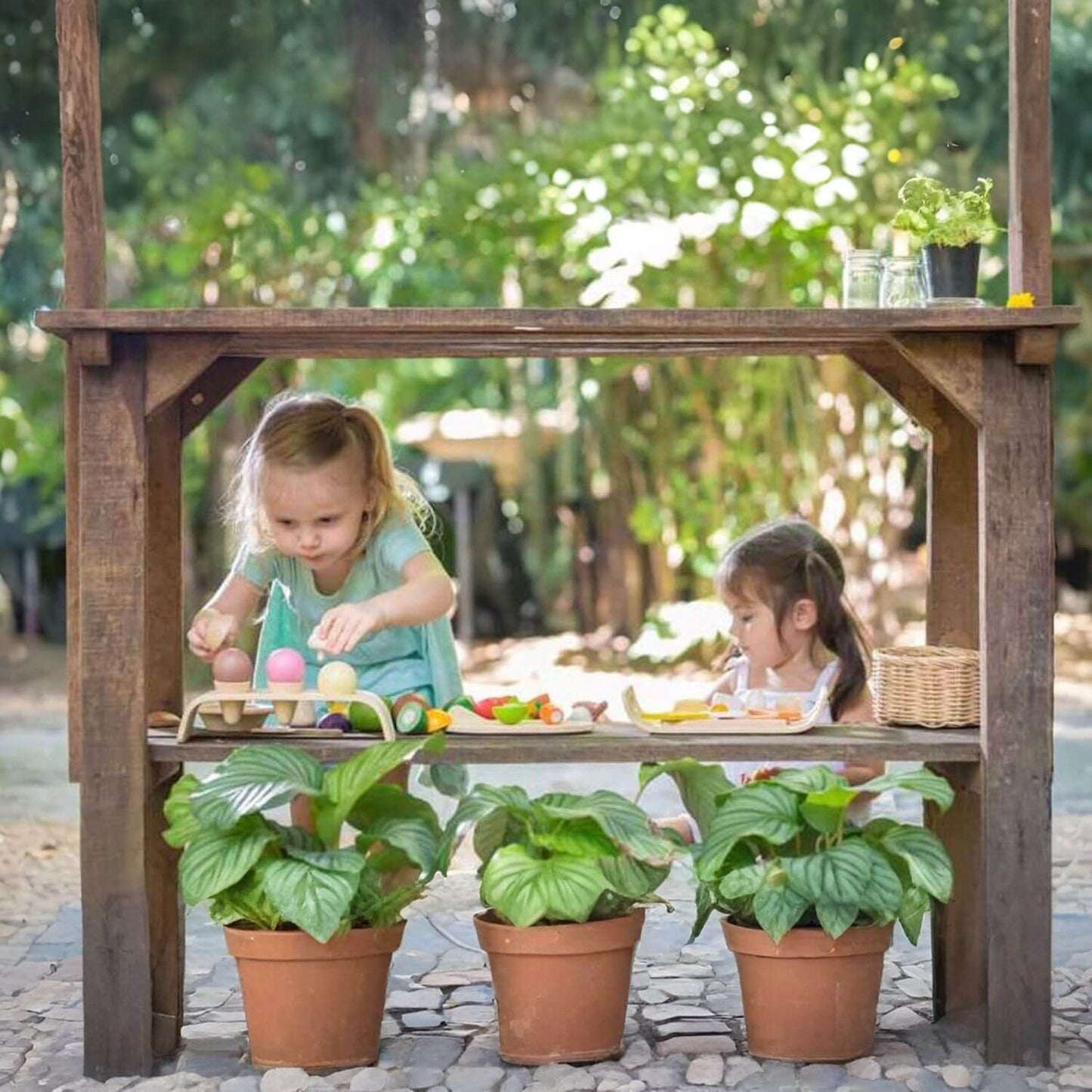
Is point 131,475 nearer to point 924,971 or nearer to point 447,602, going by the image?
point 447,602

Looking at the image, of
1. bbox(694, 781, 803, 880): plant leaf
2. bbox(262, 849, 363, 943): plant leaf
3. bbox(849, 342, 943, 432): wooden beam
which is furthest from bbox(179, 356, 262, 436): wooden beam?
bbox(694, 781, 803, 880): plant leaf

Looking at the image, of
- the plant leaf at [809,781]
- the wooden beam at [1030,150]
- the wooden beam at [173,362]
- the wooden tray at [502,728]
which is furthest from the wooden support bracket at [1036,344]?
the wooden beam at [173,362]

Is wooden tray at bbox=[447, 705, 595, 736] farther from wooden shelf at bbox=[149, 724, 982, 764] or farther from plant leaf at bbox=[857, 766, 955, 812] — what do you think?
plant leaf at bbox=[857, 766, 955, 812]

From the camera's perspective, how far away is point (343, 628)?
150 inches

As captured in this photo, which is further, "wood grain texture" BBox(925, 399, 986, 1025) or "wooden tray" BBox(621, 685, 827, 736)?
"wood grain texture" BBox(925, 399, 986, 1025)

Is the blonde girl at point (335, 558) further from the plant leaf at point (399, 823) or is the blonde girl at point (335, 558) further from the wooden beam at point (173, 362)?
the wooden beam at point (173, 362)

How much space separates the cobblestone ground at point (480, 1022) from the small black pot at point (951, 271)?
1524 mm

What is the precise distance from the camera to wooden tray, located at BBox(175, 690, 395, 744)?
148 inches

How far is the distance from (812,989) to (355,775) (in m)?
0.98

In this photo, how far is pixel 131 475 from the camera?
370cm

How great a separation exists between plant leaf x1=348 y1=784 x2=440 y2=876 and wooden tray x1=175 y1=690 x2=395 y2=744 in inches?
4.9

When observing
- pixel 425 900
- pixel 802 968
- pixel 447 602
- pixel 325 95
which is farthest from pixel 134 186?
pixel 802 968

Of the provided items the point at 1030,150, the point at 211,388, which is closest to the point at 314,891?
the point at 211,388

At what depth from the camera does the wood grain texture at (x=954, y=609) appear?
4.05 metres
